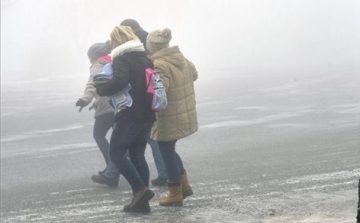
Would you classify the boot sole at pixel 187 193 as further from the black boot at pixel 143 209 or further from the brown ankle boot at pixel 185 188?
the black boot at pixel 143 209

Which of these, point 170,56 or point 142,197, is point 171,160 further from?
point 170,56

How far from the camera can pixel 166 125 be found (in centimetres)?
679

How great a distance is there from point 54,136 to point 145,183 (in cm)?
753

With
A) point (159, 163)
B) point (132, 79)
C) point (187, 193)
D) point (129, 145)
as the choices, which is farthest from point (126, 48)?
point (159, 163)

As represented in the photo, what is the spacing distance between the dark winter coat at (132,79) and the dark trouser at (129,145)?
0.08m

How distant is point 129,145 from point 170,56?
0.86 metres

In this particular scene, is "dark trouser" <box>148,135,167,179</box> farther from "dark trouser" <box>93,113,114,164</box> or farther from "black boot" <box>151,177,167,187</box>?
"dark trouser" <box>93,113,114,164</box>

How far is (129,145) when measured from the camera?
268 inches

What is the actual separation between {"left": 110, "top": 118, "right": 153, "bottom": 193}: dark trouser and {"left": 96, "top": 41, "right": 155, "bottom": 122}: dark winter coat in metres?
0.08

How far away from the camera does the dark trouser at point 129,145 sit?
6699mm

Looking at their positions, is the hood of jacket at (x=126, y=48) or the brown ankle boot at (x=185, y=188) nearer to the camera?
the hood of jacket at (x=126, y=48)

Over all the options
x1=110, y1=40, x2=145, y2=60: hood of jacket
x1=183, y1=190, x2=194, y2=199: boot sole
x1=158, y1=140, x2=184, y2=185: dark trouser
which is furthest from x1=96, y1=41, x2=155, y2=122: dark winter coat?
x1=183, y1=190, x2=194, y2=199: boot sole

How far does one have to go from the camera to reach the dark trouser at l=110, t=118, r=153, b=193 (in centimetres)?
670

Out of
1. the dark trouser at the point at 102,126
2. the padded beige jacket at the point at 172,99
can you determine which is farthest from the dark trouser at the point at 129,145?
the dark trouser at the point at 102,126
